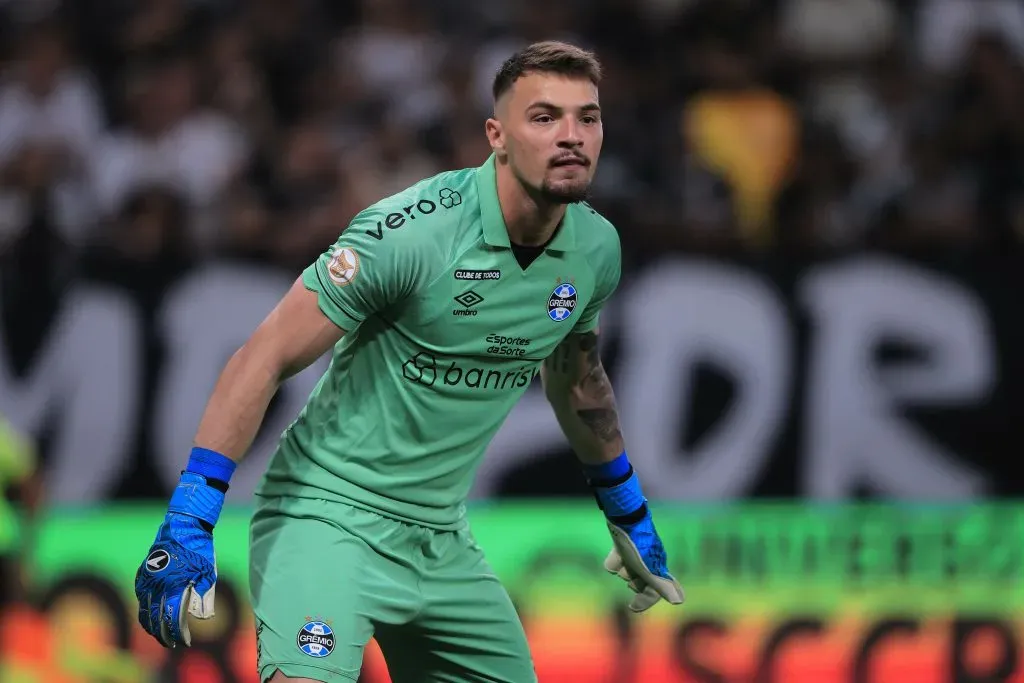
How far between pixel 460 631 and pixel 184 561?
0.83 m

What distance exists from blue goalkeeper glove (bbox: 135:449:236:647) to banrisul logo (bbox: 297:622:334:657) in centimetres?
25

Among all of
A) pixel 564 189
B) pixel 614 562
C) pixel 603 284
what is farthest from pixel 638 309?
pixel 564 189

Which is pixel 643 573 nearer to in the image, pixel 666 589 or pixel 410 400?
pixel 666 589

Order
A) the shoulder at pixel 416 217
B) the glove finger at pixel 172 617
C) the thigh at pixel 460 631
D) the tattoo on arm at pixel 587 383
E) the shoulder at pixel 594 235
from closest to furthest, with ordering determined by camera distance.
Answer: the glove finger at pixel 172 617, the shoulder at pixel 416 217, the thigh at pixel 460 631, the shoulder at pixel 594 235, the tattoo on arm at pixel 587 383

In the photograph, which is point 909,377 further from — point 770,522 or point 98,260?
point 98,260

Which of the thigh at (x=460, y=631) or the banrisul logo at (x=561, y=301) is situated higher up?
the banrisul logo at (x=561, y=301)

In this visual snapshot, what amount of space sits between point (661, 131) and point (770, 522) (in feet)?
9.73

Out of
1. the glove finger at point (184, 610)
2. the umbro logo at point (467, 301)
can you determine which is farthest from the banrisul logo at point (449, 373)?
the glove finger at point (184, 610)

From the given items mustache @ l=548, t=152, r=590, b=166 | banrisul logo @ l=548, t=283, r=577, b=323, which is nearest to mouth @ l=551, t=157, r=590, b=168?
mustache @ l=548, t=152, r=590, b=166

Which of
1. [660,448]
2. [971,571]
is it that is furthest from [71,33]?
[971,571]

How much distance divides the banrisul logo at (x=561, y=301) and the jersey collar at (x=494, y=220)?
0.10 meters

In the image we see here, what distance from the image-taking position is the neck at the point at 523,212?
3922 millimetres

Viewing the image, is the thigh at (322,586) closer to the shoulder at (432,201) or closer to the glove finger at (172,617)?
the glove finger at (172,617)

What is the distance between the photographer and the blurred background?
628 centimetres
